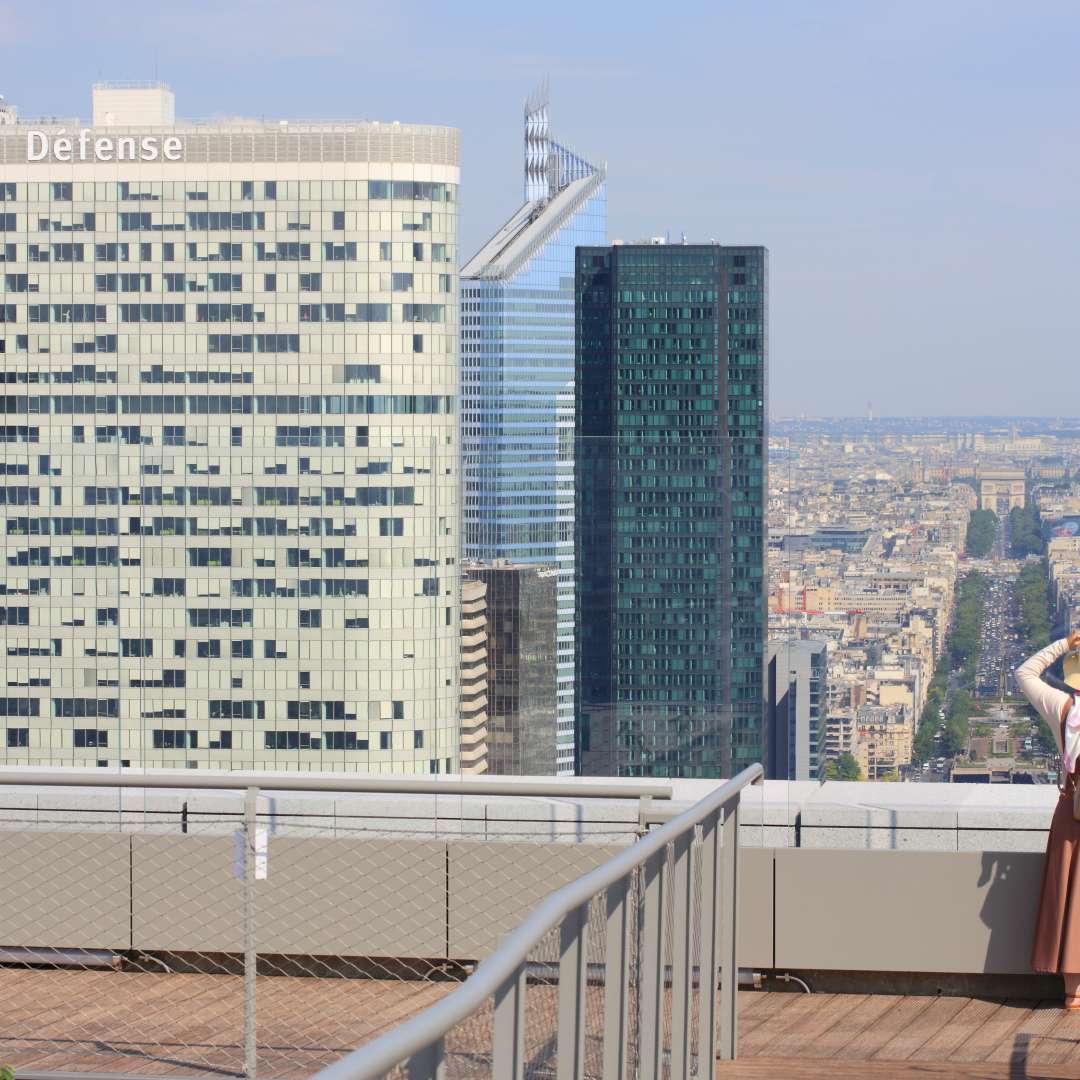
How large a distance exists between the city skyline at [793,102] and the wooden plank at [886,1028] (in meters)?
52.9

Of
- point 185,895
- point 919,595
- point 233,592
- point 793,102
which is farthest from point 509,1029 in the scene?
point 793,102

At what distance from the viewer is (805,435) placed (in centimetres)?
659

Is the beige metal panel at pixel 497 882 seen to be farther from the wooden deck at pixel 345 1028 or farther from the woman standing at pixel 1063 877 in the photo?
the woman standing at pixel 1063 877

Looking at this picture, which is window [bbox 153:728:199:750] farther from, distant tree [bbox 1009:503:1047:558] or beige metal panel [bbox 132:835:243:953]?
distant tree [bbox 1009:503:1047:558]

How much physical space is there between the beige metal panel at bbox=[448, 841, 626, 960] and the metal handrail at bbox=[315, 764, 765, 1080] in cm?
209

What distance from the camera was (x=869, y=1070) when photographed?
15.1ft

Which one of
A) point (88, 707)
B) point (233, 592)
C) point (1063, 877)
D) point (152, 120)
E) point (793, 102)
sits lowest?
point (1063, 877)

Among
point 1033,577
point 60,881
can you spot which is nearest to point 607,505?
point 1033,577

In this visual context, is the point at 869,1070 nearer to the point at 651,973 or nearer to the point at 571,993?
the point at 651,973

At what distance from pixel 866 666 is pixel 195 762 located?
229 cm

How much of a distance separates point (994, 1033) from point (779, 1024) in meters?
0.59

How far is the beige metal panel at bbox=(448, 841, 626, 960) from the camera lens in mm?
5465

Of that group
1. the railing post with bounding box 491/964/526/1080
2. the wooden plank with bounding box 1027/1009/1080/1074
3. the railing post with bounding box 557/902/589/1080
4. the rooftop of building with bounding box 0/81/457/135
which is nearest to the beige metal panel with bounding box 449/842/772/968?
the wooden plank with bounding box 1027/1009/1080/1074

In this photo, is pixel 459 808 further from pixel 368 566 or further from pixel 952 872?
pixel 952 872
